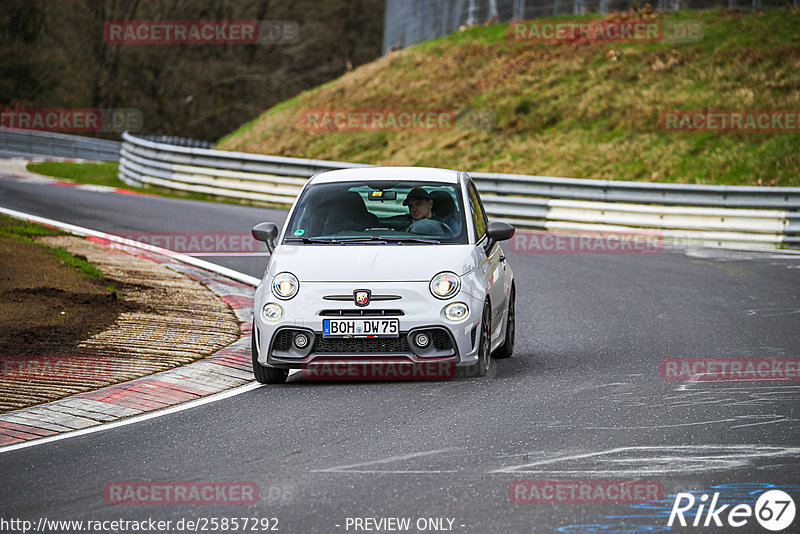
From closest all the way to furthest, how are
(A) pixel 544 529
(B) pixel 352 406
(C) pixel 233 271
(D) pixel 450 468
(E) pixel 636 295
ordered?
(A) pixel 544 529 < (D) pixel 450 468 < (B) pixel 352 406 < (E) pixel 636 295 < (C) pixel 233 271

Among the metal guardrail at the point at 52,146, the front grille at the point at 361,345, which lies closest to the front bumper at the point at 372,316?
Answer: the front grille at the point at 361,345

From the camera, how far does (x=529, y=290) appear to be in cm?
1436

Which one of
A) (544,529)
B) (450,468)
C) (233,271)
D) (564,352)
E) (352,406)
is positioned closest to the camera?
(544,529)

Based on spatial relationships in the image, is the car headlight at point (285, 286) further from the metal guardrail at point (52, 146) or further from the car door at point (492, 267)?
the metal guardrail at point (52, 146)

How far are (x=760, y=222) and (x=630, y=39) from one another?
1681 cm

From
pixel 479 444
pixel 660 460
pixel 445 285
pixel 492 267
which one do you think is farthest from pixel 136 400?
pixel 660 460

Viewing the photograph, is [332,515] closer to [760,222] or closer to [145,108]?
[760,222]

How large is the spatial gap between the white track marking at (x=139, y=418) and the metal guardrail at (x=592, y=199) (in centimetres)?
1307

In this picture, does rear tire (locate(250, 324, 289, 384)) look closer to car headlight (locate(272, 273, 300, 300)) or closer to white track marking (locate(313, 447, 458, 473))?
car headlight (locate(272, 273, 300, 300))

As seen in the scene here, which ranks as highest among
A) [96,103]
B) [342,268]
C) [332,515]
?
[96,103]

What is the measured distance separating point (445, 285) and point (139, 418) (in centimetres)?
248

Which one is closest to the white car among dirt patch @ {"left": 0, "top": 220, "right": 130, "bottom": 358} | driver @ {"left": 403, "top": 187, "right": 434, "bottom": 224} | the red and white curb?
driver @ {"left": 403, "top": 187, "right": 434, "bottom": 224}

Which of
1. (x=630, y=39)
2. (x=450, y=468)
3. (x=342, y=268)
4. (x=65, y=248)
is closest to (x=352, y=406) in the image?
(x=342, y=268)

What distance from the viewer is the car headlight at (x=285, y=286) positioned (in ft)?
28.9
